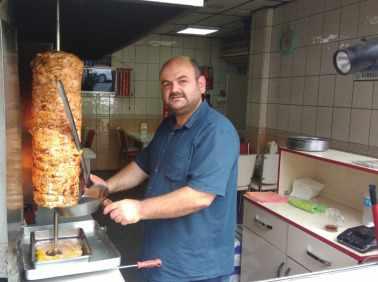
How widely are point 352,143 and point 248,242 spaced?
1.38 metres

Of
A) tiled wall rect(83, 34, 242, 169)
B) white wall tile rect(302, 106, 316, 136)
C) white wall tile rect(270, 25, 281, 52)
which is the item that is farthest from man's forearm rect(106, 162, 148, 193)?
tiled wall rect(83, 34, 242, 169)

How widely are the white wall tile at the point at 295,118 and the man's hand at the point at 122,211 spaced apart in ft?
10.4

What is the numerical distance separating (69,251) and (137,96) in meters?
5.75

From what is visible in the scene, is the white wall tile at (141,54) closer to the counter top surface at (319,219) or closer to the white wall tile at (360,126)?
the white wall tile at (360,126)

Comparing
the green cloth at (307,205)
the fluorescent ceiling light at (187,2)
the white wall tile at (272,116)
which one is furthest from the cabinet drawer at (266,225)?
the white wall tile at (272,116)

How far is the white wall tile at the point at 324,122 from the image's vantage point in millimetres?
3578

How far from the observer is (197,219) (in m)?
1.56

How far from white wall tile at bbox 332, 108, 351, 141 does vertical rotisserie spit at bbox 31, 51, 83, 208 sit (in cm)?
295

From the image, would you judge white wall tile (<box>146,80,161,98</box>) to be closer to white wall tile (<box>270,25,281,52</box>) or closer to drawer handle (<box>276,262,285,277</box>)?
white wall tile (<box>270,25,281,52</box>)

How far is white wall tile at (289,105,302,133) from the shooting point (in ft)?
13.1

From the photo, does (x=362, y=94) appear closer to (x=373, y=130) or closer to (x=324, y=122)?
(x=373, y=130)

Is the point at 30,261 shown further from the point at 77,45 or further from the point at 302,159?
the point at 302,159

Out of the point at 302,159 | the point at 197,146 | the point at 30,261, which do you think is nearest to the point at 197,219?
the point at 197,146

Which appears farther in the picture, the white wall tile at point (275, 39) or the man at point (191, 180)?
the white wall tile at point (275, 39)
